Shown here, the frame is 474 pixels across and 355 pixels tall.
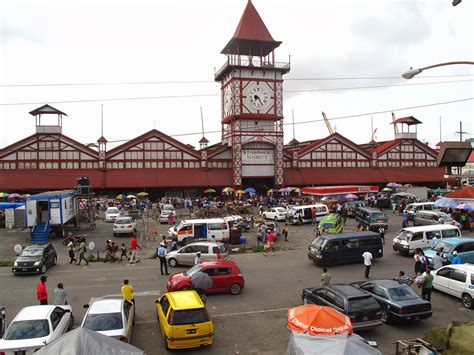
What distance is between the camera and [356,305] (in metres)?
12.5

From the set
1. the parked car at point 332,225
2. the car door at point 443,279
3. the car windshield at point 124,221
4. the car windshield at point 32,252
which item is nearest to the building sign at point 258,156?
the car windshield at point 124,221

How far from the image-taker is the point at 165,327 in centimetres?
1145

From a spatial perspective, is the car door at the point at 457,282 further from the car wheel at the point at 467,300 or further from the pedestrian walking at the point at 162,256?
the pedestrian walking at the point at 162,256

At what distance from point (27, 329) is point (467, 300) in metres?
14.5

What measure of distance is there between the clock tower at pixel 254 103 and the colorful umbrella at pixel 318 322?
46.4 metres

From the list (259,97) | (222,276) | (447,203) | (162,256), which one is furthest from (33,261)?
(259,97)

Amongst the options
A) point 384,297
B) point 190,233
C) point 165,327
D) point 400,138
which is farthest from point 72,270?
point 400,138

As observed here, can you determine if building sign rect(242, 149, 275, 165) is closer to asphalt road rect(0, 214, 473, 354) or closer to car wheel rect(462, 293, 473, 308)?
asphalt road rect(0, 214, 473, 354)

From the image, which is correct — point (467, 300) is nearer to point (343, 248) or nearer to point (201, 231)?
point (343, 248)

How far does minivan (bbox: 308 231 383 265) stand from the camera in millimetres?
21219

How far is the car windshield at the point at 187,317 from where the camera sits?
11.2m

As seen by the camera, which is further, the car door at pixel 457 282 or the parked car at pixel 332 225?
the parked car at pixel 332 225

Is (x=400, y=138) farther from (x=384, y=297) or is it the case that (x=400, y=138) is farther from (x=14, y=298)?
(x=14, y=298)

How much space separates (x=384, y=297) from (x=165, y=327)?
7.26m
